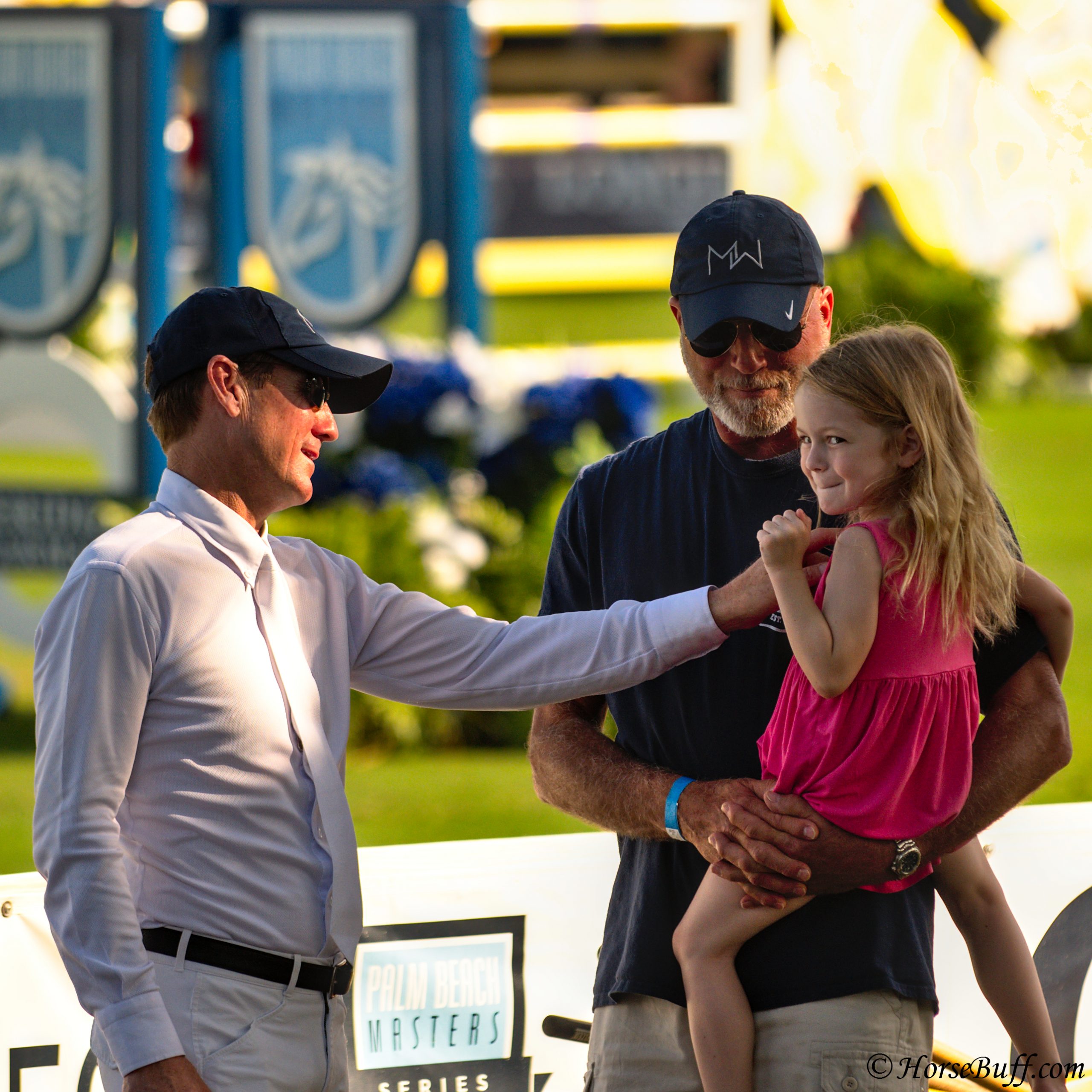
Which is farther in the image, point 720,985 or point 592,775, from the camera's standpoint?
point 592,775

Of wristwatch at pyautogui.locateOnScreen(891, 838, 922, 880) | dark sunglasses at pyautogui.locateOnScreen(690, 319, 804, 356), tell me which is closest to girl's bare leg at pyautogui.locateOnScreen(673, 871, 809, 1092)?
wristwatch at pyautogui.locateOnScreen(891, 838, 922, 880)

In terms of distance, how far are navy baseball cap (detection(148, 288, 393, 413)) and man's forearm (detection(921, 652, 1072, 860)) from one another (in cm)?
122

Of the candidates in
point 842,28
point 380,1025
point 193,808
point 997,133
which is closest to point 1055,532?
point 997,133

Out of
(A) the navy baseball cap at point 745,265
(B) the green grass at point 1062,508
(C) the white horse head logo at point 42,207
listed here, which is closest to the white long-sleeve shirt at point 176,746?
(A) the navy baseball cap at point 745,265

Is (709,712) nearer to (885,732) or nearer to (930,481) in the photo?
(885,732)

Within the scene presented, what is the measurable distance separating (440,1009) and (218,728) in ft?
4.11

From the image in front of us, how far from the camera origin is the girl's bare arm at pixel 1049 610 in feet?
8.00

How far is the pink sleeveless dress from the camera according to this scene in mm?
2297

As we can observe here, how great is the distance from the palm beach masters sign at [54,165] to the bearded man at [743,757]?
22.3 ft

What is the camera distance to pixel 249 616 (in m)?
2.32

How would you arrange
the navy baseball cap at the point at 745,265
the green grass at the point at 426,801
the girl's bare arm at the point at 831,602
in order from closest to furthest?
the girl's bare arm at the point at 831,602
the navy baseball cap at the point at 745,265
the green grass at the point at 426,801

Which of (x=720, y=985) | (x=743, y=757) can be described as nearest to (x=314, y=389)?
(x=743, y=757)

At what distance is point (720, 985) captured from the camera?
93.3 inches

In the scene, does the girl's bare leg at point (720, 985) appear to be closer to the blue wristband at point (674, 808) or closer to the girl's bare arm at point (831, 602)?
the blue wristband at point (674, 808)
